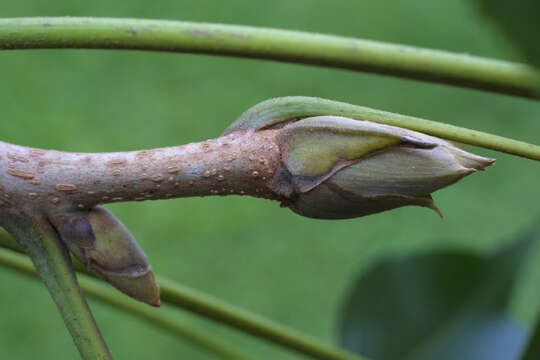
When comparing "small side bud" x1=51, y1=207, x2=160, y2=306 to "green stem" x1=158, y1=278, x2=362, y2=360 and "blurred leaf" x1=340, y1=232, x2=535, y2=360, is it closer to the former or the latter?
"green stem" x1=158, y1=278, x2=362, y2=360

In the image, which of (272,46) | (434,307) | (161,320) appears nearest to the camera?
(272,46)

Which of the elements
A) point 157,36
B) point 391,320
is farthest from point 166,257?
point 157,36

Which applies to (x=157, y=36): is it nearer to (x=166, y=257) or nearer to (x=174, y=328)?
(x=174, y=328)

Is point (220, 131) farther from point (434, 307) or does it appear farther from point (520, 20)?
point (520, 20)

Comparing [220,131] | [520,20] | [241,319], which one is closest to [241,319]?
[241,319]

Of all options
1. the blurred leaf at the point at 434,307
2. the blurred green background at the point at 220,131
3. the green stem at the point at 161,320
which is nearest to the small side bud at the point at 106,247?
the green stem at the point at 161,320

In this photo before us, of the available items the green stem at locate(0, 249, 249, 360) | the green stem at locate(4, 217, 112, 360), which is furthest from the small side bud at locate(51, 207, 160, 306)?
the green stem at locate(0, 249, 249, 360)
